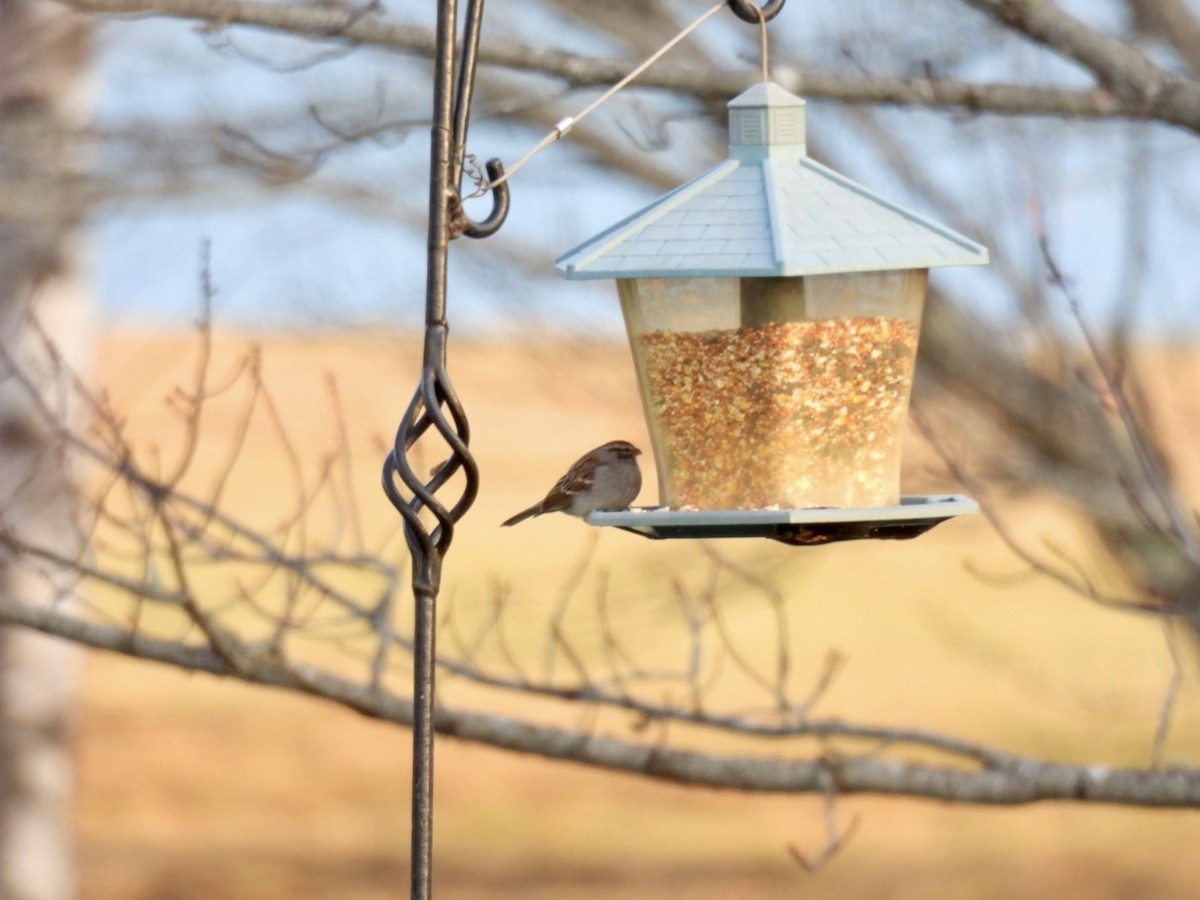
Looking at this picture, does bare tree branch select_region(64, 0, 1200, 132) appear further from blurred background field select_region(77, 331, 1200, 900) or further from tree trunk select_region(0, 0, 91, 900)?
tree trunk select_region(0, 0, 91, 900)

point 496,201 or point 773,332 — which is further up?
point 496,201

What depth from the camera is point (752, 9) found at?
9.58 feet

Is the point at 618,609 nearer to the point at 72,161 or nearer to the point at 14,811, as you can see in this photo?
the point at 72,161

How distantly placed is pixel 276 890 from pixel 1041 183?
37.6 feet

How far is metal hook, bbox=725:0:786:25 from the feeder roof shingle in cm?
23

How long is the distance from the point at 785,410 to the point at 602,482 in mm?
802

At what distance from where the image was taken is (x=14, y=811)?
9.52 m

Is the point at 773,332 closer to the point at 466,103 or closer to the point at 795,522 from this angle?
the point at 795,522

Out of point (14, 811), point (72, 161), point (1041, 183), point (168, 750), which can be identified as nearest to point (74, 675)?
point (14, 811)

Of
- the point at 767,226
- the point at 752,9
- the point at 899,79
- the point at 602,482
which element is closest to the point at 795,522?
the point at 767,226

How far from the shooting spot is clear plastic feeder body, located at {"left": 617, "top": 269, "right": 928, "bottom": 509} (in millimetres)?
3225

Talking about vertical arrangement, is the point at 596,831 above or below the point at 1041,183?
below

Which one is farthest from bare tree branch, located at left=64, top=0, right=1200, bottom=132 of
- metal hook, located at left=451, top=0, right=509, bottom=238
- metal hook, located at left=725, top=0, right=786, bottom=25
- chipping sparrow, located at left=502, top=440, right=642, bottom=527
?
metal hook, located at left=451, top=0, right=509, bottom=238

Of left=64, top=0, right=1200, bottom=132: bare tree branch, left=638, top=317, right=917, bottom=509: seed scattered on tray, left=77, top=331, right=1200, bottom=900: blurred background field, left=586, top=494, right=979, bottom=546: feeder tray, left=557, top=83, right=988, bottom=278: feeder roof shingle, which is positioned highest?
left=64, top=0, right=1200, bottom=132: bare tree branch
